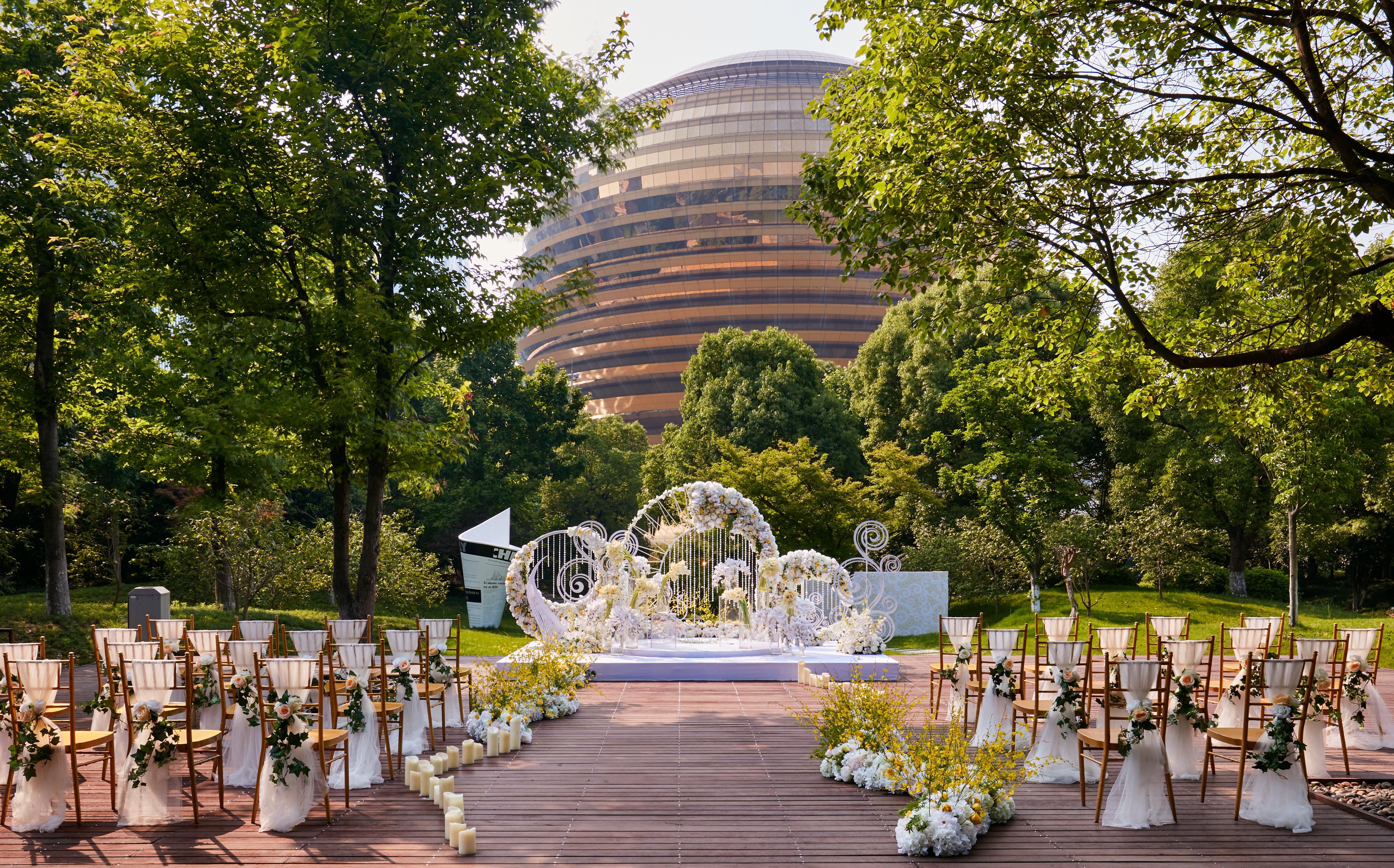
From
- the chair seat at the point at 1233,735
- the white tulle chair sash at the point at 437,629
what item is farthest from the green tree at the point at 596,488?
the chair seat at the point at 1233,735

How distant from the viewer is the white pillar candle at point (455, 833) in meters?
5.84

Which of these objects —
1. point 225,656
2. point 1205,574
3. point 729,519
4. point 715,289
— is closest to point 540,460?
point 729,519

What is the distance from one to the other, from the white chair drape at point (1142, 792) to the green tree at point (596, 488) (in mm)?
28423

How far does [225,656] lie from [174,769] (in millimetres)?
2912

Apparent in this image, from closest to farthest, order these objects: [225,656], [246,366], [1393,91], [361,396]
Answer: [1393,91]
[225,656]
[361,396]
[246,366]

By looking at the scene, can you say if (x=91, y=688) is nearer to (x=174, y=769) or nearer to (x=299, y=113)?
(x=174, y=769)

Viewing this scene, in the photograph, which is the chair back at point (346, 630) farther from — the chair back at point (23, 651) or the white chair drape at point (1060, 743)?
the white chair drape at point (1060, 743)

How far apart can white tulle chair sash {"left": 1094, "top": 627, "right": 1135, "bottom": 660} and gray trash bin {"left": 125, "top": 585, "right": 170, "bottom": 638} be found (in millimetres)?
12513

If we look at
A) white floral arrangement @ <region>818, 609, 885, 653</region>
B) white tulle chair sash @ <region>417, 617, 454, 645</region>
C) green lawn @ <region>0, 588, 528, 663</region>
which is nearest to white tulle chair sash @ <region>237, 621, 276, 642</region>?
green lawn @ <region>0, 588, 528, 663</region>

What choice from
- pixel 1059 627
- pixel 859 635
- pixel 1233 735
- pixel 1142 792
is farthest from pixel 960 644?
pixel 859 635

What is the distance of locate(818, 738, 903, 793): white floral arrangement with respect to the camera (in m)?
7.19

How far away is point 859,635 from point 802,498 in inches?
388

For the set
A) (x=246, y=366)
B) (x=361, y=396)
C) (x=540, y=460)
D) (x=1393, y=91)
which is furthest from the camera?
(x=540, y=460)

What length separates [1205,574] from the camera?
911 inches
